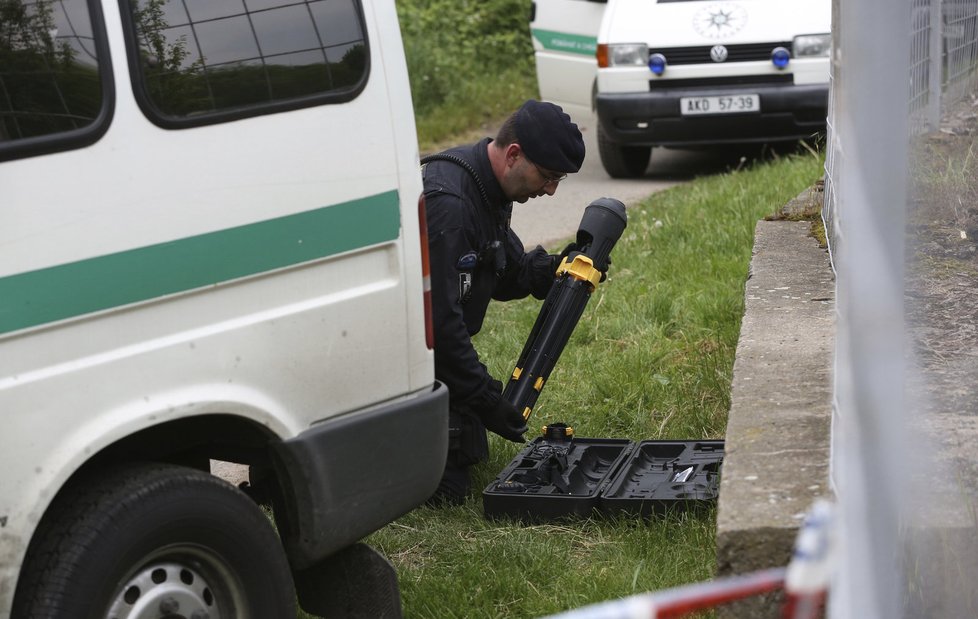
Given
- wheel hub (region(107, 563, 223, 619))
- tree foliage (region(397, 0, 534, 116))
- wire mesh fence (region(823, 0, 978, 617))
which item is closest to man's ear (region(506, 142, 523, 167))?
wire mesh fence (region(823, 0, 978, 617))

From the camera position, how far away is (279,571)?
2963 millimetres

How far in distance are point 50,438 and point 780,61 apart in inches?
294

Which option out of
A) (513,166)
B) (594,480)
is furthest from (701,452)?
(513,166)

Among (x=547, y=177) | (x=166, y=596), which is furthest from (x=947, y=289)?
(x=166, y=596)

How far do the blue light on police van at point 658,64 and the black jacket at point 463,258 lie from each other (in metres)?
5.21

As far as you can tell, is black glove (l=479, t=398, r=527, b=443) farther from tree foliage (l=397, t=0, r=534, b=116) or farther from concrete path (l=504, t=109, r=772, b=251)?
tree foliage (l=397, t=0, r=534, b=116)

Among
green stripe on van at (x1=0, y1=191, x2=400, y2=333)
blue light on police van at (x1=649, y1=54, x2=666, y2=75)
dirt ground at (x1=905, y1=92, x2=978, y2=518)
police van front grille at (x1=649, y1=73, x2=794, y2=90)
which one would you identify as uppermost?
green stripe on van at (x1=0, y1=191, x2=400, y2=333)

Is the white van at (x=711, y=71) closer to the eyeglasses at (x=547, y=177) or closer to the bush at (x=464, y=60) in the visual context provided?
the bush at (x=464, y=60)

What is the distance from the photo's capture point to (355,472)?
122 inches

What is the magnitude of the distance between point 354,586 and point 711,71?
22.2ft

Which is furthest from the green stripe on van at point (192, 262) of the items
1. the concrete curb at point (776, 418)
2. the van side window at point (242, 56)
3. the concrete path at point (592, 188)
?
the concrete path at point (592, 188)

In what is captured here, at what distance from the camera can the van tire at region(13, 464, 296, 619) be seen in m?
2.64

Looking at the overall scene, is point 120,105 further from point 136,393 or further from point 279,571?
point 279,571

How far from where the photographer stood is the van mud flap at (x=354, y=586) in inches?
129
